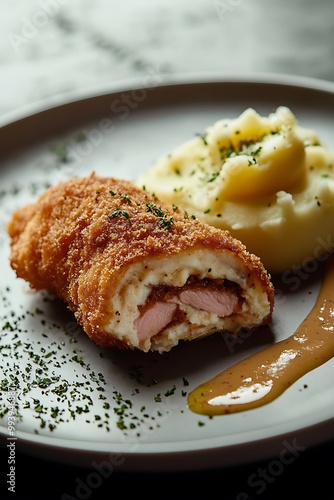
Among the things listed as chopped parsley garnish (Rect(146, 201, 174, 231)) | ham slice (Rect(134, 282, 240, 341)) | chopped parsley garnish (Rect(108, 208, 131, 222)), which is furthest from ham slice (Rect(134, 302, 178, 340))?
chopped parsley garnish (Rect(108, 208, 131, 222))

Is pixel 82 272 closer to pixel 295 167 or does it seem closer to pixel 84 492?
pixel 84 492

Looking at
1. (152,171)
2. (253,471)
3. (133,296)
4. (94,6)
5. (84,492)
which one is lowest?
(253,471)

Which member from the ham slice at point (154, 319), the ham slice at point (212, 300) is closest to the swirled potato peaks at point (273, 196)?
the ham slice at point (212, 300)

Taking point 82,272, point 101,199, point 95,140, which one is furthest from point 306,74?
point 82,272

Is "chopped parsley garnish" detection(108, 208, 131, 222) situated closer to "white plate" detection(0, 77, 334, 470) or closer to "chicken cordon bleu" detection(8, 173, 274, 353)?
"chicken cordon bleu" detection(8, 173, 274, 353)

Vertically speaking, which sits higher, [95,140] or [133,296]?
[95,140]

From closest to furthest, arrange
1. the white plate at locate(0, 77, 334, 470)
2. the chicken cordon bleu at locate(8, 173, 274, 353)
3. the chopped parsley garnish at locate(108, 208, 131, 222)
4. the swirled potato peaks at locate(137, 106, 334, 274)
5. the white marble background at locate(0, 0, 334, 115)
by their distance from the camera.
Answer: the white plate at locate(0, 77, 334, 470) → the chicken cordon bleu at locate(8, 173, 274, 353) → the chopped parsley garnish at locate(108, 208, 131, 222) → the swirled potato peaks at locate(137, 106, 334, 274) → the white marble background at locate(0, 0, 334, 115)
